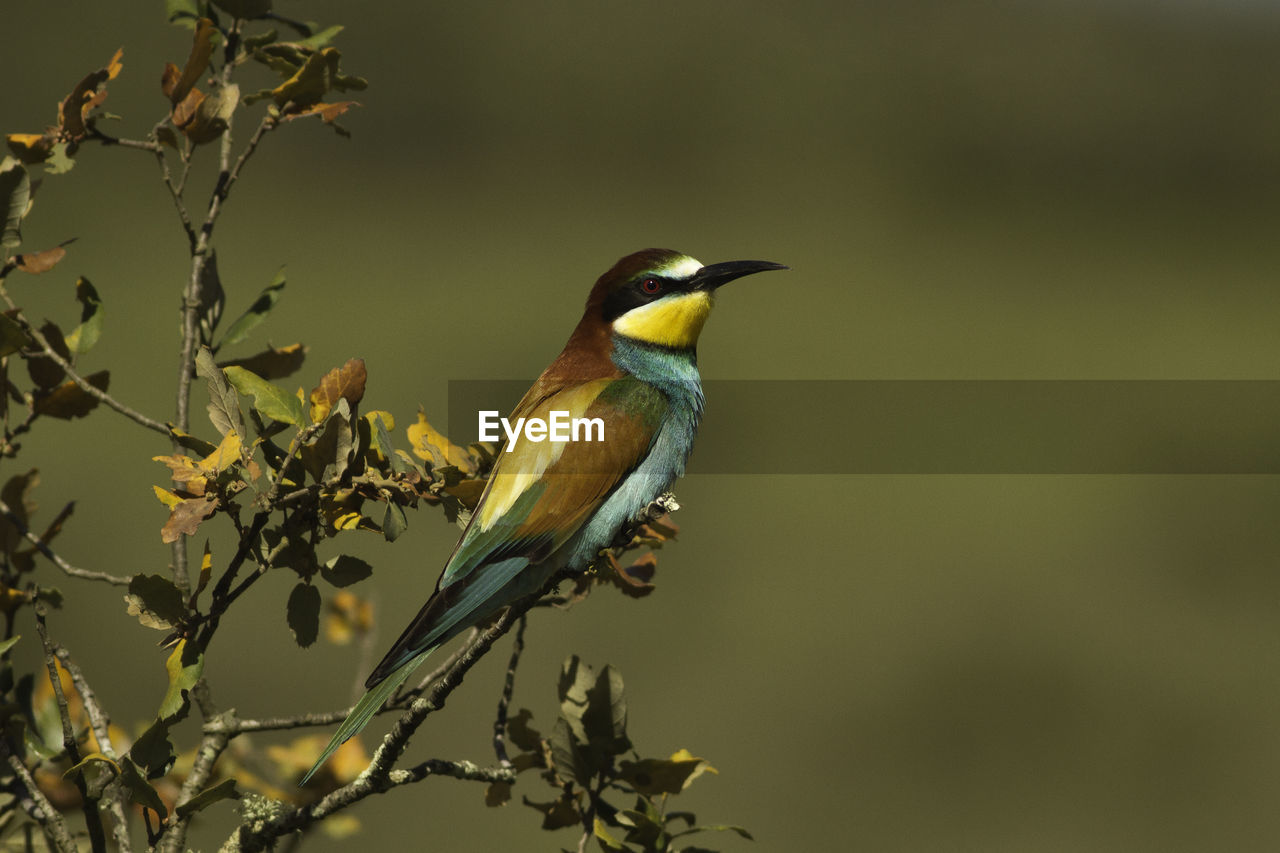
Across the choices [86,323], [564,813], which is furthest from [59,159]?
[564,813]

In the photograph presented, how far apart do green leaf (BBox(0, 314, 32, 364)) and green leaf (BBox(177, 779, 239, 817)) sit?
13.4 inches

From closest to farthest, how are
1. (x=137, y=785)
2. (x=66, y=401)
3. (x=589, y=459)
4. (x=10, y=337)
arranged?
(x=137, y=785)
(x=10, y=337)
(x=66, y=401)
(x=589, y=459)

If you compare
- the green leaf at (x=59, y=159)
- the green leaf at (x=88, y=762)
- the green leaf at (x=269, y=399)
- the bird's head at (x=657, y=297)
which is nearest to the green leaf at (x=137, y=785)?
the green leaf at (x=88, y=762)

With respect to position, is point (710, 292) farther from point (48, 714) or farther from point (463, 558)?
point (48, 714)

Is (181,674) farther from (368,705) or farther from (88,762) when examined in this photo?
(368,705)

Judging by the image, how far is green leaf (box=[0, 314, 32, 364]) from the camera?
2.73 ft

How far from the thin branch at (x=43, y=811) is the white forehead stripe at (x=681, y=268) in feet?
2.67

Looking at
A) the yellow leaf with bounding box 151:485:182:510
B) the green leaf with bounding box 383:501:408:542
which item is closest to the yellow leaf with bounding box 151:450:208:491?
the yellow leaf with bounding box 151:485:182:510

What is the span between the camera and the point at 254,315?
1.02m

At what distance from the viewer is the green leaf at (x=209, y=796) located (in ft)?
2.41

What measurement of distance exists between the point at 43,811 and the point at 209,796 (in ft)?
0.37

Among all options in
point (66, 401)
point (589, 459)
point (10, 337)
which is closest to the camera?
point (10, 337)

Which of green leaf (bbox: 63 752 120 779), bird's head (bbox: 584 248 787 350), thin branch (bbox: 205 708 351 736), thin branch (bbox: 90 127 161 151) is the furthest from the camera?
bird's head (bbox: 584 248 787 350)

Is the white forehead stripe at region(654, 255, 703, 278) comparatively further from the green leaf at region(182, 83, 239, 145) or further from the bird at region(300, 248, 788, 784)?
the green leaf at region(182, 83, 239, 145)
